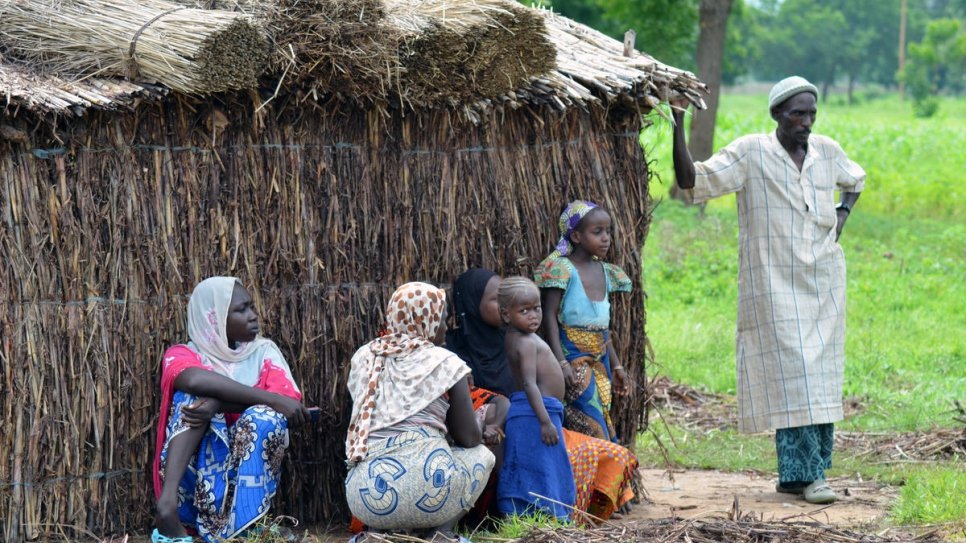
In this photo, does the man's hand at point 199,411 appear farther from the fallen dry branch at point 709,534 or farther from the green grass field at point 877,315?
the green grass field at point 877,315

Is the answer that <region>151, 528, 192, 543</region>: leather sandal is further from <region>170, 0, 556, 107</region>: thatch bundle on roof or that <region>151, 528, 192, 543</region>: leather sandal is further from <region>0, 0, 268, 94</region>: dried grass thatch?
<region>170, 0, 556, 107</region>: thatch bundle on roof

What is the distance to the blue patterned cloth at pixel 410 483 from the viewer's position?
16.5ft

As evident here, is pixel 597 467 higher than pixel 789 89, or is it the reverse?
pixel 789 89

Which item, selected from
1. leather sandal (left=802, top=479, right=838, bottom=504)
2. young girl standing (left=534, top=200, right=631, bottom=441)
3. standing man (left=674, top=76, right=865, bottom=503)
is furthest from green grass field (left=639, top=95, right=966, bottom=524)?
young girl standing (left=534, top=200, right=631, bottom=441)

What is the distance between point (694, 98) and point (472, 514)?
7.56ft

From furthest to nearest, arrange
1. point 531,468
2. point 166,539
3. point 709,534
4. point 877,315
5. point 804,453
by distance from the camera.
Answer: point 877,315 < point 804,453 < point 531,468 < point 166,539 < point 709,534

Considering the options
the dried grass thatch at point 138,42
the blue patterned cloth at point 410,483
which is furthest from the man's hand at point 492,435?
the dried grass thatch at point 138,42

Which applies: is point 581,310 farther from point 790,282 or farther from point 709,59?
point 709,59

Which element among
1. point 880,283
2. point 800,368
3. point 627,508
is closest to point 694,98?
point 800,368

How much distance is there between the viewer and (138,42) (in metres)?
5.18

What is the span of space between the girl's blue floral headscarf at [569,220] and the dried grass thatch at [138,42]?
160 centimetres

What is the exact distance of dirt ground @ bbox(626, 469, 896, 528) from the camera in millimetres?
6023

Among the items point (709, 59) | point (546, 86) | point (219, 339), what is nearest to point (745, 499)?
point (546, 86)

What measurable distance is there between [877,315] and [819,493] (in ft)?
17.9
